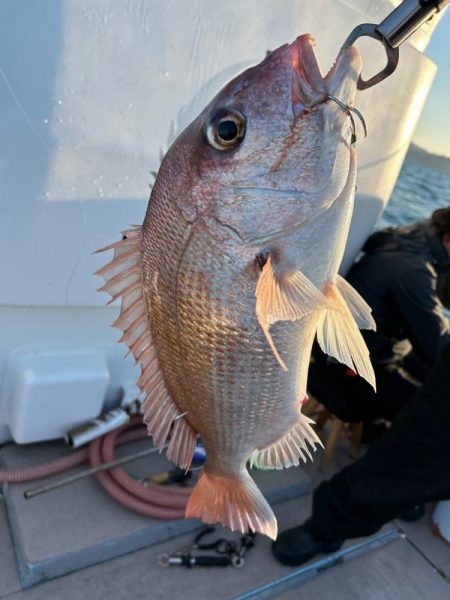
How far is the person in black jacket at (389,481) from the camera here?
1904 millimetres

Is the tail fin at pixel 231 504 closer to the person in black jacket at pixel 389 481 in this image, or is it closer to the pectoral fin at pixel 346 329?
the pectoral fin at pixel 346 329

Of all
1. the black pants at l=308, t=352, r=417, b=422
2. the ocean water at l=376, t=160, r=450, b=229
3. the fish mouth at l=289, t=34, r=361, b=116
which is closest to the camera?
the fish mouth at l=289, t=34, r=361, b=116

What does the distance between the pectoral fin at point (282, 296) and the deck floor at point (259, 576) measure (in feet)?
5.17

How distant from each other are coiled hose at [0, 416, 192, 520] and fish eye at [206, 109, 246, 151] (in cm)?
177

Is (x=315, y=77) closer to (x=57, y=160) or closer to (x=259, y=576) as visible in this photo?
(x=57, y=160)

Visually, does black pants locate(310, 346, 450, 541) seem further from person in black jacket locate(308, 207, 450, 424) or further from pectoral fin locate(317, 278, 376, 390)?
pectoral fin locate(317, 278, 376, 390)

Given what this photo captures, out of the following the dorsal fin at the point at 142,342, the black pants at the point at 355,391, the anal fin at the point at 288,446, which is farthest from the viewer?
the black pants at the point at 355,391

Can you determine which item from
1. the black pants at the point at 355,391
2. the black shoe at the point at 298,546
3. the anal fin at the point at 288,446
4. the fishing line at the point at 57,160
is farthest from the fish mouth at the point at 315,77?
the black pants at the point at 355,391

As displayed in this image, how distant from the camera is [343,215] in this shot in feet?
3.10

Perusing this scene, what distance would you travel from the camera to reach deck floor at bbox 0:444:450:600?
1.92m

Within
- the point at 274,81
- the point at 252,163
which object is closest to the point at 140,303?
the point at 252,163

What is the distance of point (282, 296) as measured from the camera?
866mm

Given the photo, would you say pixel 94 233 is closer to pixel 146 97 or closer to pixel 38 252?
pixel 38 252

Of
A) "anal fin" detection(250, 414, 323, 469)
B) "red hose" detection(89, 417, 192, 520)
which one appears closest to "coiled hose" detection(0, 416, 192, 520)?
"red hose" detection(89, 417, 192, 520)
